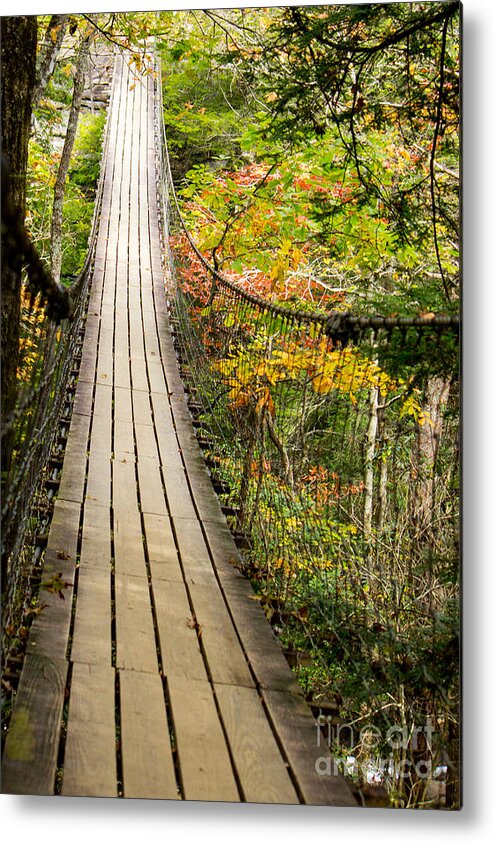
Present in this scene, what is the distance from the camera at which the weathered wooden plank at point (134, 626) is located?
1730 mm

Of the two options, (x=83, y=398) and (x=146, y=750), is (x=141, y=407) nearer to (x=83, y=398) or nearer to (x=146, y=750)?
(x=83, y=398)

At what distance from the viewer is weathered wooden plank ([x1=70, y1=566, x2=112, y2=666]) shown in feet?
5.64

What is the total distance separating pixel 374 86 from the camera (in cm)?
259

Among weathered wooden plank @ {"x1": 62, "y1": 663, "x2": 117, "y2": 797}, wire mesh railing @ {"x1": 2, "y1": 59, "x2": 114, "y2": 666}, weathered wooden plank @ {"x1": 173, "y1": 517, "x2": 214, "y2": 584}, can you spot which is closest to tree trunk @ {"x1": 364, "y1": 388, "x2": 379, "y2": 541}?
weathered wooden plank @ {"x1": 173, "y1": 517, "x2": 214, "y2": 584}

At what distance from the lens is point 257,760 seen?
1.53 metres

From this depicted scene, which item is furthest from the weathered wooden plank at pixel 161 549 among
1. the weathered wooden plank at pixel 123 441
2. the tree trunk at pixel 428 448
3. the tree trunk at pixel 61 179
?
the tree trunk at pixel 61 179

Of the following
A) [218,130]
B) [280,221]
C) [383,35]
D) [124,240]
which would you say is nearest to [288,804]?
[383,35]

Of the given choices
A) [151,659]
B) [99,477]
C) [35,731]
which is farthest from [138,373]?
[35,731]

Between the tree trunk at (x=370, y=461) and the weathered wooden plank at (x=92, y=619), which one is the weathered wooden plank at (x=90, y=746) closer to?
the weathered wooden plank at (x=92, y=619)

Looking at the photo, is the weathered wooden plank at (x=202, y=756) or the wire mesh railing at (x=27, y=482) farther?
the wire mesh railing at (x=27, y=482)

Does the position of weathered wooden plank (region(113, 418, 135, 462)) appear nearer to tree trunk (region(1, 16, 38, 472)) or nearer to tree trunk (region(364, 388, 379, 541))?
tree trunk (region(1, 16, 38, 472))

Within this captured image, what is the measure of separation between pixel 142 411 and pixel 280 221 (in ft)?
4.80

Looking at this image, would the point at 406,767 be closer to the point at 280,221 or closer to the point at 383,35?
the point at 383,35

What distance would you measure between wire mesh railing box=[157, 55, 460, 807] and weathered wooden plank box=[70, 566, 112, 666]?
0.45 meters
